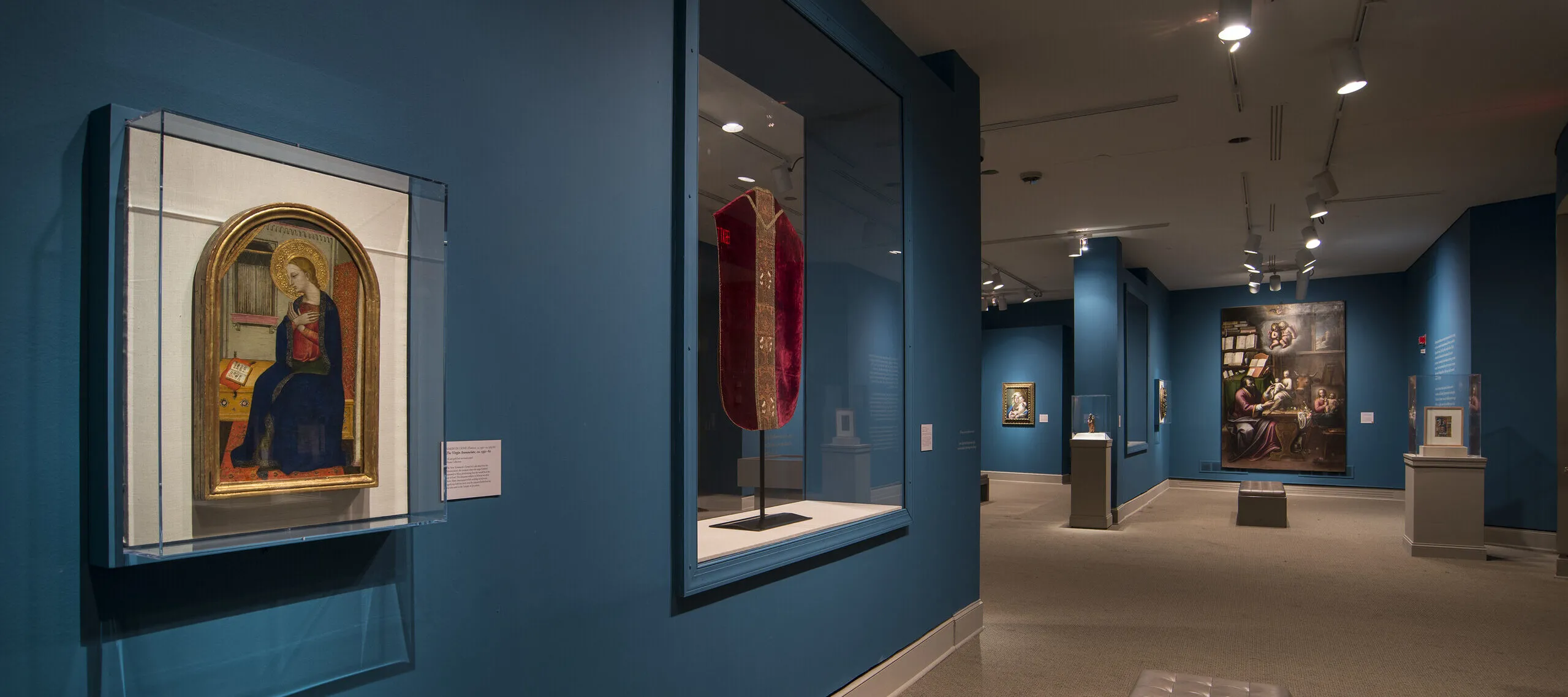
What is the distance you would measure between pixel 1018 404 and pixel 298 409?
50.3ft

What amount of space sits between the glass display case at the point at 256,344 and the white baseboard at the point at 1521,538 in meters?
10.3

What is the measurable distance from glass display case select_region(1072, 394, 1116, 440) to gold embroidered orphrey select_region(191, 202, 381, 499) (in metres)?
9.28

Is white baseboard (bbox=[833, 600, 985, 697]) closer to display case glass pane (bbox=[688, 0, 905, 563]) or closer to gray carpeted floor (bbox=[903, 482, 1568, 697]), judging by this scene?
gray carpeted floor (bbox=[903, 482, 1568, 697])

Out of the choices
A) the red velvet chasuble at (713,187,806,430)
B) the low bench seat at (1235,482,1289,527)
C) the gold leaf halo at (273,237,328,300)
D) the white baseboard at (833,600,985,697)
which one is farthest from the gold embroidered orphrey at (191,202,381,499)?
the low bench seat at (1235,482,1289,527)

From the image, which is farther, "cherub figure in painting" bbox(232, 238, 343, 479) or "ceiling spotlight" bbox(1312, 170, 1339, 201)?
"ceiling spotlight" bbox(1312, 170, 1339, 201)

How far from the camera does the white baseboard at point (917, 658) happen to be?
384 cm

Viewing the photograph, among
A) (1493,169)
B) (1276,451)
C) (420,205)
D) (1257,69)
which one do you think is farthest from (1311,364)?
(420,205)

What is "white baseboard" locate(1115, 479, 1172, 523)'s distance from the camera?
401 inches

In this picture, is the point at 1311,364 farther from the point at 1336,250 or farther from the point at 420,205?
the point at 420,205

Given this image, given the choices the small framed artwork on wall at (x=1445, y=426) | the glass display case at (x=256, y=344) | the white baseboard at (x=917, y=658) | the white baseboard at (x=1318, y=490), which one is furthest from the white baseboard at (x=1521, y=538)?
the glass display case at (x=256, y=344)

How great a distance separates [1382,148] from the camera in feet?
22.4

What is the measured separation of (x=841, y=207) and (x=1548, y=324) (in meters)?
8.34

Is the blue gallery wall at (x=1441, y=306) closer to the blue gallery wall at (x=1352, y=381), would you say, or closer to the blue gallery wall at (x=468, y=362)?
the blue gallery wall at (x=1352, y=381)

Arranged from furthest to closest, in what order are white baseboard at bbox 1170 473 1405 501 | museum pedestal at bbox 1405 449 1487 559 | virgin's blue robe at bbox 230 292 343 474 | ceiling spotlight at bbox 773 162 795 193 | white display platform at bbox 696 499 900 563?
white baseboard at bbox 1170 473 1405 501, museum pedestal at bbox 1405 449 1487 559, ceiling spotlight at bbox 773 162 795 193, white display platform at bbox 696 499 900 563, virgin's blue robe at bbox 230 292 343 474
